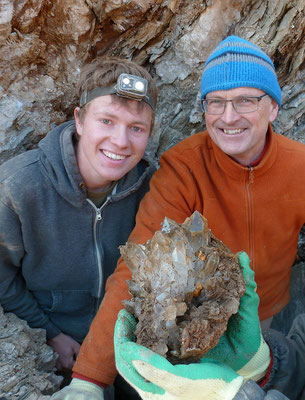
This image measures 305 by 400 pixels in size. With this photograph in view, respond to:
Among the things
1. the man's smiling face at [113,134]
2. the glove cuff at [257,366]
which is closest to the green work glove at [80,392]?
the glove cuff at [257,366]

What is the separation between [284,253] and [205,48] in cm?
→ 181

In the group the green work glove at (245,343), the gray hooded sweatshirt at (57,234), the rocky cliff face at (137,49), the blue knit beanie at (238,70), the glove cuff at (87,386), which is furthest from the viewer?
the rocky cliff face at (137,49)

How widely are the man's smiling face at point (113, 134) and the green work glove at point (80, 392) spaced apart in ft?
3.96

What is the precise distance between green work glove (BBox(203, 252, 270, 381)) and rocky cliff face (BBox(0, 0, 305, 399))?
125 cm

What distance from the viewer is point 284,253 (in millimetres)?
2664


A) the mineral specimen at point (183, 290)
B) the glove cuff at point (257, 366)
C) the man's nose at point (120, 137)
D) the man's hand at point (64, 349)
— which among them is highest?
the man's nose at point (120, 137)

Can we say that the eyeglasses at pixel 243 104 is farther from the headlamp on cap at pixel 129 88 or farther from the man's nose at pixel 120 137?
the man's nose at pixel 120 137

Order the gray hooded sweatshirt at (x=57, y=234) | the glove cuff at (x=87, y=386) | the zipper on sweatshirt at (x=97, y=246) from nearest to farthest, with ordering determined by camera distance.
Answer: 1. the glove cuff at (x=87, y=386)
2. the gray hooded sweatshirt at (x=57, y=234)
3. the zipper on sweatshirt at (x=97, y=246)

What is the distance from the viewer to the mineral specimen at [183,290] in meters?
1.42

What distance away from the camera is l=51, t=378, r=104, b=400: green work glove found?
5.77ft

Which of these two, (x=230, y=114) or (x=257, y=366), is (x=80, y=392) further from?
(x=230, y=114)

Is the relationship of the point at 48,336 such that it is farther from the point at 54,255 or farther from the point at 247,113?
the point at 247,113

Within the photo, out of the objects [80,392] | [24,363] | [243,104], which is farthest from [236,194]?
[24,363]

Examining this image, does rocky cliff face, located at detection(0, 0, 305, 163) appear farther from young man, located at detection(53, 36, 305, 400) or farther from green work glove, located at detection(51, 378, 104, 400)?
green work glove, located at detection(51, 378, 104, 400)
